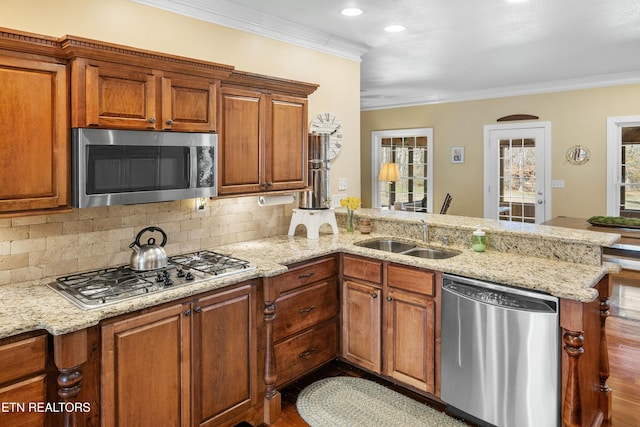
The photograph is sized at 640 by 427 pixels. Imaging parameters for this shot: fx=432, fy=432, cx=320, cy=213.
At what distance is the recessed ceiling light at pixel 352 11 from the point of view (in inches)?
123

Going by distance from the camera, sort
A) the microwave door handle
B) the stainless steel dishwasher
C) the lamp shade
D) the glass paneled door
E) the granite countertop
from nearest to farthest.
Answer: the granite countertop → the stainless steel dishwasher → the microwave door handle → the glass paneled door → the lamp shade

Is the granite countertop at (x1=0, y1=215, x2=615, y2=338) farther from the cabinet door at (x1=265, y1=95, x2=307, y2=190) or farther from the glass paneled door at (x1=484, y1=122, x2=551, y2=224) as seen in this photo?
the glass paneled door at (x1=484, y1=122, x2=551, y2=224)

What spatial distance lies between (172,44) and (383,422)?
8.94 feet

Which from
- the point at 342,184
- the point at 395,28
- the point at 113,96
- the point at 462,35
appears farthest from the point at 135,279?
the point at 462,35

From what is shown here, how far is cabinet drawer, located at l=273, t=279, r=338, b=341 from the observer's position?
9.14 ft

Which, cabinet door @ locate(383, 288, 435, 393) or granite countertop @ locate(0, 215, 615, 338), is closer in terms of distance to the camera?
granite countertop @ locate(0, 215, 615, 338)

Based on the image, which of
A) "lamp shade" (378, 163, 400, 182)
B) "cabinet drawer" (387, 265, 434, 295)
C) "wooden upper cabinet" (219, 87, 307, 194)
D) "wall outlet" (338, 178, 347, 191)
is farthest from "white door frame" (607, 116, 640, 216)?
"wooden upper cabinet" (219, 87, 307, 194)

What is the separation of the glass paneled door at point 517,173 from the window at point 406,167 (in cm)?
105

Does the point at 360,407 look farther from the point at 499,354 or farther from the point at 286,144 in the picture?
the point at 286,144

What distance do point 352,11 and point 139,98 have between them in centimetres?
173

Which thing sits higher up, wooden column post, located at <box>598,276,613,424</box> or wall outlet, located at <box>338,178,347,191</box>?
wall outlet, located at <box>338,178,347,191</box>

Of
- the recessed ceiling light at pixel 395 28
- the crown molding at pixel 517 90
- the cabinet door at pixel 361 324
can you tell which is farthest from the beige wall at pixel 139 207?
the crown molding at pixel 517 90

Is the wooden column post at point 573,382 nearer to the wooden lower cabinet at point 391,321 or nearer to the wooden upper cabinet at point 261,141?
the wooden lower cabinet at point 391,321

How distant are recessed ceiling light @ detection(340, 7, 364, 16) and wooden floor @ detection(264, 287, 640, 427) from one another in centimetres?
263
